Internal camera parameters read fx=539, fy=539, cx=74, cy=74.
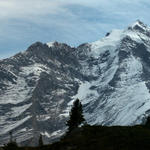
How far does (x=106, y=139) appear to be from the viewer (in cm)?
8138

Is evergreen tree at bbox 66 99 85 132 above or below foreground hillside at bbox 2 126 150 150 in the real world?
above

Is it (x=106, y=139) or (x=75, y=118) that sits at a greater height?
(x=75, y=118)

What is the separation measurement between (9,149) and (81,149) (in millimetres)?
16218

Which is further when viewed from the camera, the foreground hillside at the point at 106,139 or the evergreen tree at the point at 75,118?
the evergreen tree at the point at 75,118

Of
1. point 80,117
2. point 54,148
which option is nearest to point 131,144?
point 54,148

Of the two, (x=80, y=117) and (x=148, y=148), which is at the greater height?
(x=80, y=117)

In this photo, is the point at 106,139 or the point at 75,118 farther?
the point at 75,118

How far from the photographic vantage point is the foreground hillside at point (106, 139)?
77062 millimetres

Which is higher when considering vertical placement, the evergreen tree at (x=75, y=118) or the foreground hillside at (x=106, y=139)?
the evergreen tree at (x=75, y=118)

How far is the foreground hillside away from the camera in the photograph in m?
77.1

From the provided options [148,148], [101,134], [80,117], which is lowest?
A: [148,148]

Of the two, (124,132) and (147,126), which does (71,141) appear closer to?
(124,132)

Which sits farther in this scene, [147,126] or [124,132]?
[147,126]

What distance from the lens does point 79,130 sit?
292 ft
